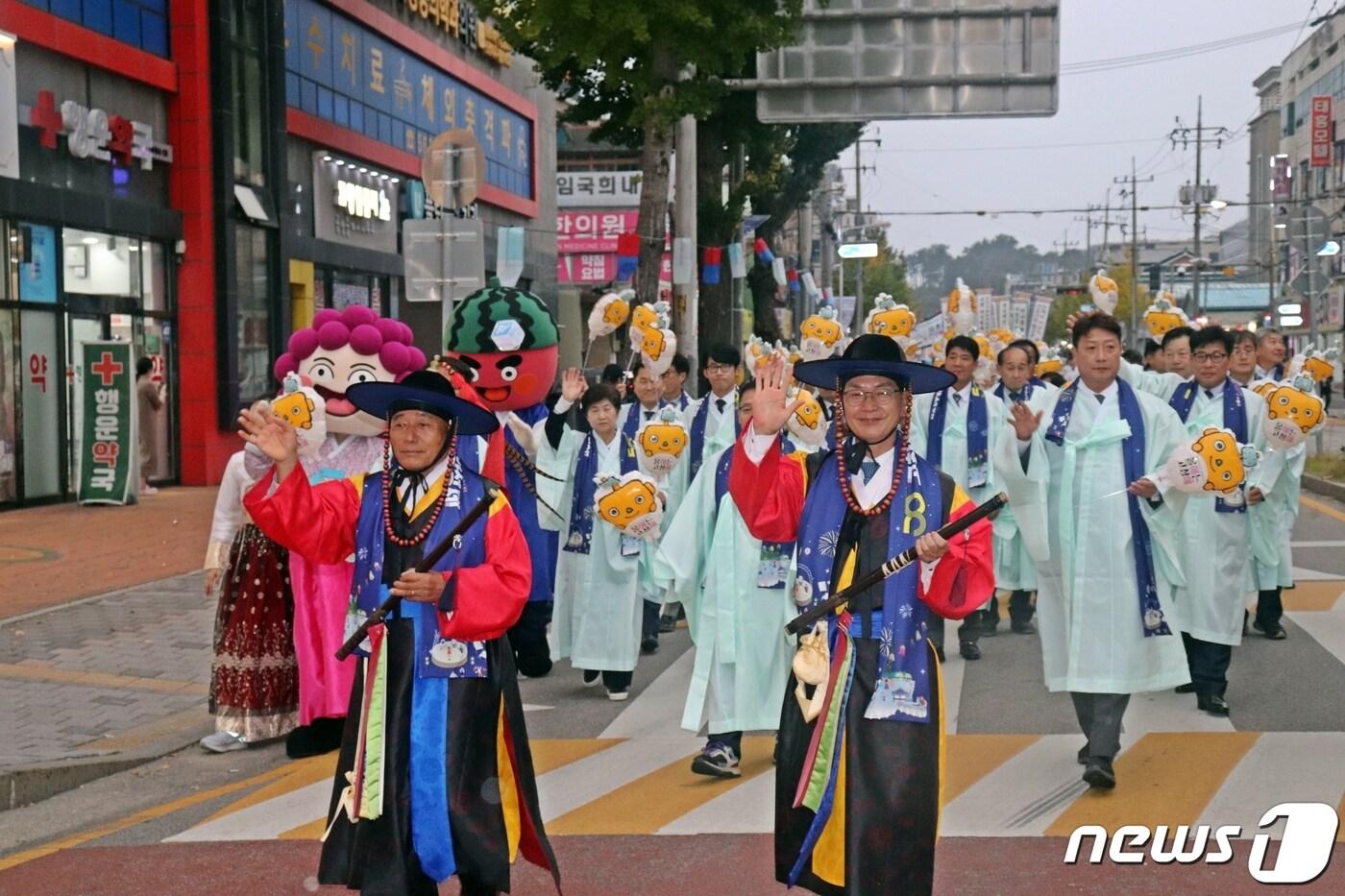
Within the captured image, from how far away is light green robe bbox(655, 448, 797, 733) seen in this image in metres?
6.96

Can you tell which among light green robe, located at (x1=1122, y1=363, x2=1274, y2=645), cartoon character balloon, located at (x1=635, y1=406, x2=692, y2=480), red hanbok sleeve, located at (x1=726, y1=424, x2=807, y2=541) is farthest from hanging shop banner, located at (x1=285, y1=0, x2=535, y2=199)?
red hanbok sleeve, located at (x1=726, y1=424, x2=807, y2=541)

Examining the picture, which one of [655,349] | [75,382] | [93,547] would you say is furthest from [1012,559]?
[75,382]

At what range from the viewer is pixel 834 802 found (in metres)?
4.39

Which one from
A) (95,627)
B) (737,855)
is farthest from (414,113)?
(737,855)

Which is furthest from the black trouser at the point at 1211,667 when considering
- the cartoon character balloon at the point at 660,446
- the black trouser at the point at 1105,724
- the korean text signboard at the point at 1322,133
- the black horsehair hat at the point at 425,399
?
the korean text signboard at the point at 1322,133

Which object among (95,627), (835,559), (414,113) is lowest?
(95,627)

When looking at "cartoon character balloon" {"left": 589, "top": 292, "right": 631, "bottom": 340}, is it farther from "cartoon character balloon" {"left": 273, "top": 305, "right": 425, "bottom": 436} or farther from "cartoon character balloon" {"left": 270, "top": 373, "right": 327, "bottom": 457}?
"cartoon character balloon" {"left": 270, "top": 373, "right": 327, "bottom": 457}

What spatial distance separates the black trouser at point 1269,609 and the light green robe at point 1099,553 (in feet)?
11.7

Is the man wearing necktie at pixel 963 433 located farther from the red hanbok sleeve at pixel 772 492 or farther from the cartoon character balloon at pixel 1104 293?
the red hanbok sleeve at pixel 772 492

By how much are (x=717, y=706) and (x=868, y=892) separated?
267 centimetres

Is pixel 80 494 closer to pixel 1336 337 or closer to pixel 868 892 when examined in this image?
pixel 868 892

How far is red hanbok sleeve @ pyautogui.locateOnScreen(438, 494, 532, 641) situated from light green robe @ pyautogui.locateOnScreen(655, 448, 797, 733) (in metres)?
2.51

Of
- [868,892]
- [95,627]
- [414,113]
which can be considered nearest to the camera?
[868,892]

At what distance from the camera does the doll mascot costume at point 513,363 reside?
28.3ft
